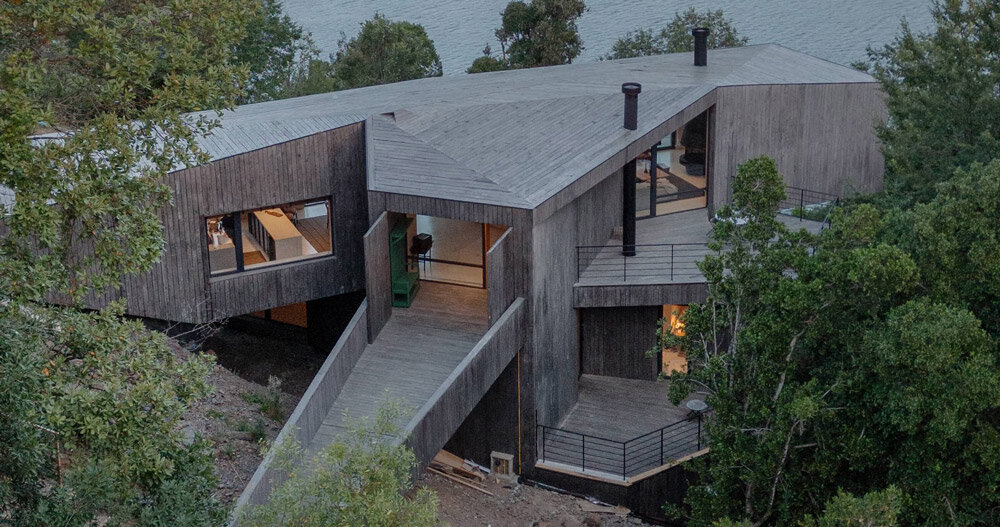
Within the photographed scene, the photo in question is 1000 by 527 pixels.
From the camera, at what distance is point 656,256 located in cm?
1988

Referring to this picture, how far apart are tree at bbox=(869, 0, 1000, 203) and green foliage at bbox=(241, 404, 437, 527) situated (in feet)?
45.1

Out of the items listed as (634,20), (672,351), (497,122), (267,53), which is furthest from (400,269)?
(634,20)

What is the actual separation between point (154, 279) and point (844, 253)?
11.0 m

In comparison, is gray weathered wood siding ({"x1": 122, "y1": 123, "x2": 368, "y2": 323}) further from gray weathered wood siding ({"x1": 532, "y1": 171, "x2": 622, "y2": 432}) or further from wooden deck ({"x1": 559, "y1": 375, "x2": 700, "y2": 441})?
wooden deck ({"x1": 559, "y1": 375, "x2": 700, "y2": 441})

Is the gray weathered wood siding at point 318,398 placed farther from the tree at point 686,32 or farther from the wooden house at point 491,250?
the tree at point 686,32

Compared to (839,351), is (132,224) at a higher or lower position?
higher

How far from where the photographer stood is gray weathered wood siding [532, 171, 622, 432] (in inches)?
685

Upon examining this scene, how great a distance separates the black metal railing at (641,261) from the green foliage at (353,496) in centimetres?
908

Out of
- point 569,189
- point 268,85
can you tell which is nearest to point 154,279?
point 569,189

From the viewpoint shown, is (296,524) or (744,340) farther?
(744,340)

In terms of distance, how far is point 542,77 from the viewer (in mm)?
24281

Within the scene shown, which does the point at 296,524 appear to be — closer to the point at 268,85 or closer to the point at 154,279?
the point at 154,279

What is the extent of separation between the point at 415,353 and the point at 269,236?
145 inches

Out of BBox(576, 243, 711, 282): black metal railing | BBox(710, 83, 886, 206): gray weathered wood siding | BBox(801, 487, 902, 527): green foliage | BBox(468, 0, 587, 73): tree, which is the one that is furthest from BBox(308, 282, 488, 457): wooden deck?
BBox(468, 0, 587, 73): tree
